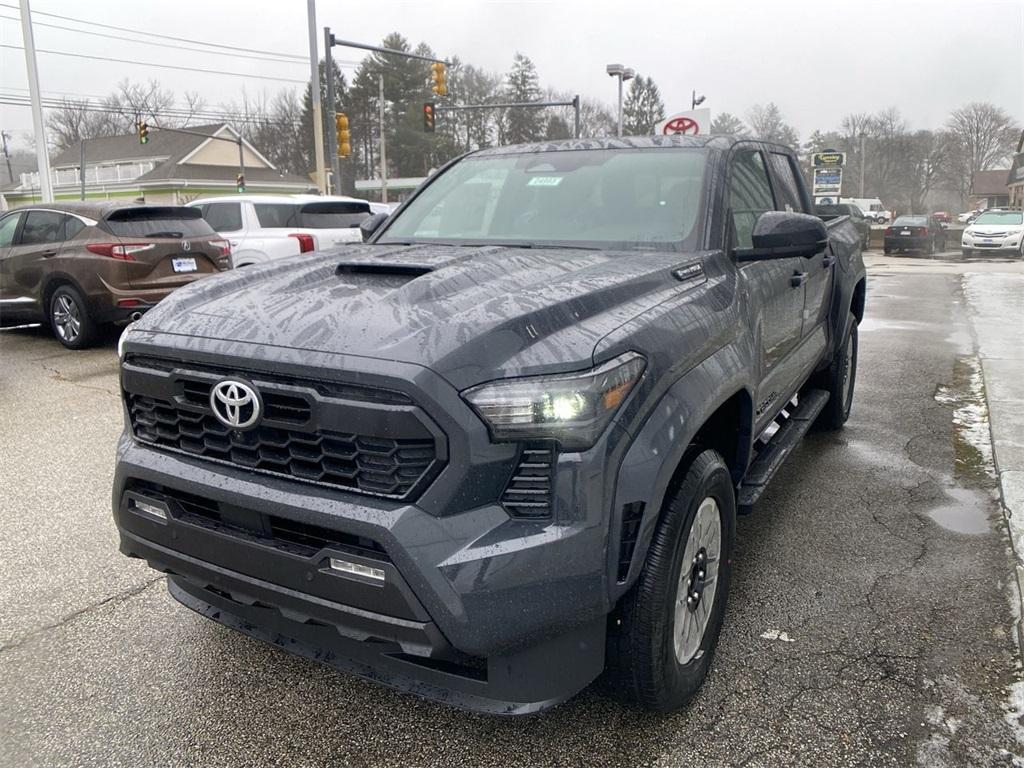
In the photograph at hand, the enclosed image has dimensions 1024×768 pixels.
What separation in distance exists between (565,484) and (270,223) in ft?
34.7

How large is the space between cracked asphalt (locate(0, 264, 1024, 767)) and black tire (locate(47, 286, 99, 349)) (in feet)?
14.3

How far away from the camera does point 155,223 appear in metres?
9.09

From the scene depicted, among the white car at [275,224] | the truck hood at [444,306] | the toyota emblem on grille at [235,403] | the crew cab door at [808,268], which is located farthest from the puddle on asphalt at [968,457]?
the white car at [275,224]

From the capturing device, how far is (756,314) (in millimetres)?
3367

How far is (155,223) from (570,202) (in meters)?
6.99

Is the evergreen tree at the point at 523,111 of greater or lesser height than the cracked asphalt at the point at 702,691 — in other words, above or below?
above

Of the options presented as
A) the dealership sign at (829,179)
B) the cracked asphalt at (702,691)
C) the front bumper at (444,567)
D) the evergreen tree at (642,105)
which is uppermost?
the evergreen tree at (642,105)

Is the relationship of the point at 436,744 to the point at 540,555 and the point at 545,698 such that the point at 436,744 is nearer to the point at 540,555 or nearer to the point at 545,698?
the point at 545,698

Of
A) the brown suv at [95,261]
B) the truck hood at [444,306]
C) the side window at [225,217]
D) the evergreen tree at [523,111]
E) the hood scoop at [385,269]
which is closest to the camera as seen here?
the truck hood at [444,306]

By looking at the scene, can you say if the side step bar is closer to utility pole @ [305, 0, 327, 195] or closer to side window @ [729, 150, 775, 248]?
side window @ [729, 150, 775, 248]

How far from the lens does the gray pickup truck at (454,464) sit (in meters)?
2.04

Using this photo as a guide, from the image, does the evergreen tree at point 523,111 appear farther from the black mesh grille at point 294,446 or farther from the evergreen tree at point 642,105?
the black mesh grille at point 294,446

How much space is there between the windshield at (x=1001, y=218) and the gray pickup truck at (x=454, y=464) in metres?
29.5

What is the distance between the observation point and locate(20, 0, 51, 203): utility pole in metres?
17.1
